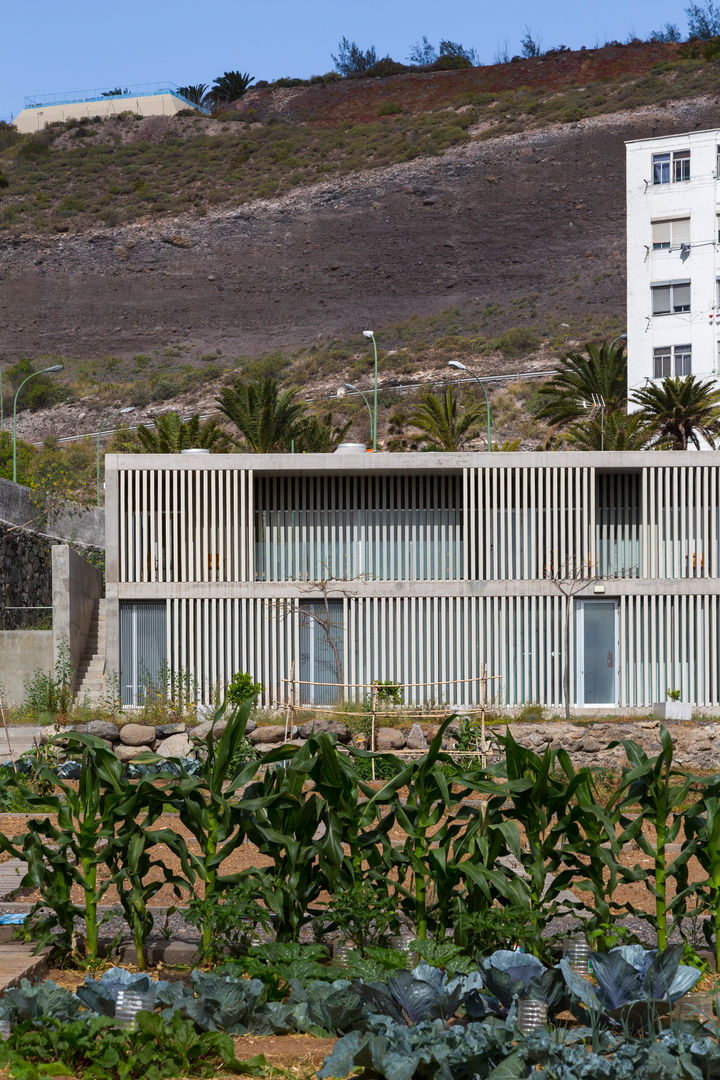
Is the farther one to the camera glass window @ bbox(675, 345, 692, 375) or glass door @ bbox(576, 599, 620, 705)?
glass window @ bbox(675, 345, 692, 375)

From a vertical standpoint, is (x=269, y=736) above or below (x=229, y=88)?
below

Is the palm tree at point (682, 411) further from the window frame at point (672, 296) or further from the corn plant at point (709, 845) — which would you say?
the corn plant at point (709, 845)

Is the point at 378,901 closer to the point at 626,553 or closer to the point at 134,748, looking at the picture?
the point at 134,748

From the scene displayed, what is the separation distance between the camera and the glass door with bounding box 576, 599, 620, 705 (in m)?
23.0

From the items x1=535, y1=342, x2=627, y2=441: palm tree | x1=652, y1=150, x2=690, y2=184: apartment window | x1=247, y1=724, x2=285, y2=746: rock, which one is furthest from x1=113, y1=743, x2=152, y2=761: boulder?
x1=652, y1=150, x2=690, y2=184: apartment window

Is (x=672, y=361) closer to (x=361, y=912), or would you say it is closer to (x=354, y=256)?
(x=361, y=912)

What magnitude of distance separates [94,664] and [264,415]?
35.9ft

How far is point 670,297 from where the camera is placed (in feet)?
144

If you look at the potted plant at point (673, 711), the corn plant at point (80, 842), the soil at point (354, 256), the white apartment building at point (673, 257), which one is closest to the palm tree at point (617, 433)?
the white apartment building at point (673, 257)

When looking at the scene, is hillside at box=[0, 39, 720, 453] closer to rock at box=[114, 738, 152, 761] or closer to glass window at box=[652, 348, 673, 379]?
glass window at box=[652, 348, 673, 379]

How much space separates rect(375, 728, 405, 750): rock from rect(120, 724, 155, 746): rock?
3.92m

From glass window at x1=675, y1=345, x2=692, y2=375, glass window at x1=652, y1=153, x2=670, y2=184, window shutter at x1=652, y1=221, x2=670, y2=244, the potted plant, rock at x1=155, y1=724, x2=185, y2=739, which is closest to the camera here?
rock at x1=155, y1=724, x2=185, y2=739

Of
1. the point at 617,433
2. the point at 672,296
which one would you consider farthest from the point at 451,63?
the point at 617,433

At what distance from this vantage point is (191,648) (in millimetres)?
22859
